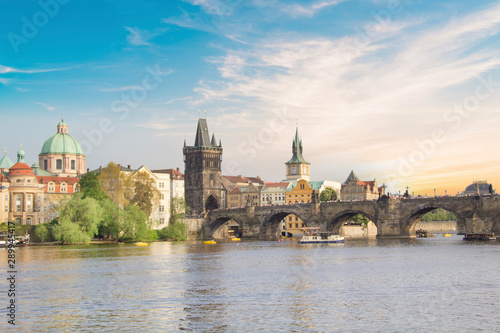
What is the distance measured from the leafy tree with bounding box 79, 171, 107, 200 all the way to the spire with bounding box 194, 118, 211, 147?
1884 inches

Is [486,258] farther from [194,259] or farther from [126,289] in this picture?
[126,289]

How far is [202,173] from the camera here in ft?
538

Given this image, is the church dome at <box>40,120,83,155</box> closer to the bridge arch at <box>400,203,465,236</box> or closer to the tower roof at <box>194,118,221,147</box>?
the tower roof at <box>194,118,221,147</box>

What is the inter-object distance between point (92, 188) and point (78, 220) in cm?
1194

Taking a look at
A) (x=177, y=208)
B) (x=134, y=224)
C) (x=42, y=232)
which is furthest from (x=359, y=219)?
(x=42, y=232)

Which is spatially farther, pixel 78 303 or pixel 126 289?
pixel 126 289

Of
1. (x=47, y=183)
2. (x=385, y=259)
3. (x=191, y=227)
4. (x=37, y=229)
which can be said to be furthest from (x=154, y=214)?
(x=385, y=259)

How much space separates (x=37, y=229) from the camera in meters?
111

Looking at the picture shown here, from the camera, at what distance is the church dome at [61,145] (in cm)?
16875

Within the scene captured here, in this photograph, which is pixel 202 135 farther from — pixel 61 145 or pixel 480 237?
pixel 480 237

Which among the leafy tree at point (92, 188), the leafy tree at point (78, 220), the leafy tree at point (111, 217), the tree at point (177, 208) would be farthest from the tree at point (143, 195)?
the leafy tree at point (78, 220)

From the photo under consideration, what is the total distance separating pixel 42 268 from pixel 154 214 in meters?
84.5

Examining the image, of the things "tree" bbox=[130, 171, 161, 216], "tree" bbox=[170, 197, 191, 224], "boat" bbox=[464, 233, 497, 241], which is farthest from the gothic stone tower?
"boat" bbox=[464, 233, 497, 241]

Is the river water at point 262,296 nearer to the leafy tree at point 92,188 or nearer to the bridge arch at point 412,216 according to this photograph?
the bridge arch at point 412,216
